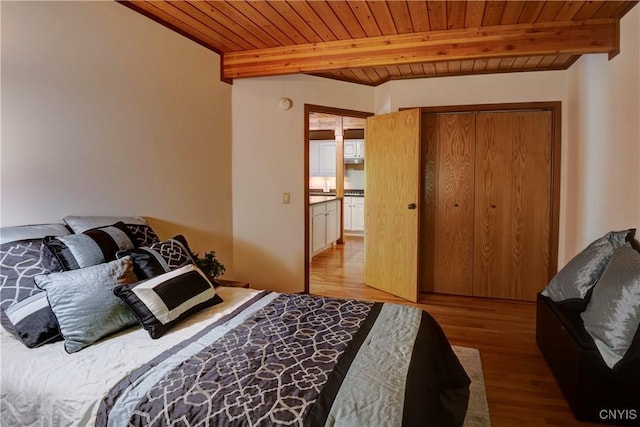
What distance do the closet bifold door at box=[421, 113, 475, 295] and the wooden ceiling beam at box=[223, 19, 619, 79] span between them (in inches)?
48.2

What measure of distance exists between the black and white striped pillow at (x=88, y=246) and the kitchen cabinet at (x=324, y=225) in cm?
365

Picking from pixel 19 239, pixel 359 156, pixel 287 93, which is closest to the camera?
pixel 19 239

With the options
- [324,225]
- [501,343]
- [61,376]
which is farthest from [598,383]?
[324,225]

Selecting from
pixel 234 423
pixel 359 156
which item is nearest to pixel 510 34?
pixel 234 423

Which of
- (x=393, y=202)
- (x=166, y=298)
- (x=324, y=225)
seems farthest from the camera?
(x=324, y=225)

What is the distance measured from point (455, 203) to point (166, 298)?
127 inches

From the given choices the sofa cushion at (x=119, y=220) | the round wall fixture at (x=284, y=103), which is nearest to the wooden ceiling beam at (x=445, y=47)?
the round wall fixture at (x=284, y=103)

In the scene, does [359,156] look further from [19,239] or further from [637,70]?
[19,239]

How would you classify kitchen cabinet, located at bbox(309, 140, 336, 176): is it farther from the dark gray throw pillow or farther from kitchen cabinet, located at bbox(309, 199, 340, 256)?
the dark gray throw pillow

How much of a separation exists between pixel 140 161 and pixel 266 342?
1.70 m

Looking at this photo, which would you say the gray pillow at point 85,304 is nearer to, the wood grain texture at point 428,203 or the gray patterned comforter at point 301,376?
the gray patterned comforter at point 301,376

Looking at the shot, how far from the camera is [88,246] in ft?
6.18

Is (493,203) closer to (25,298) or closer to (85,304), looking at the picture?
(85,304)

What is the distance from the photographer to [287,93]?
390 centimetres
